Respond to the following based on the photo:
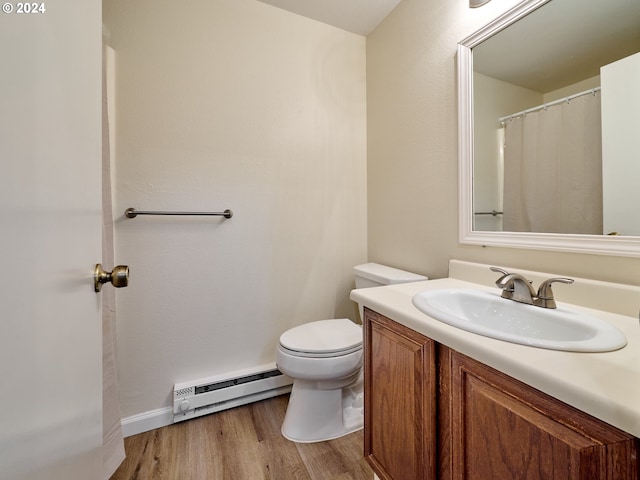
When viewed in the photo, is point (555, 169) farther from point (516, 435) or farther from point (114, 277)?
point (114, 277)

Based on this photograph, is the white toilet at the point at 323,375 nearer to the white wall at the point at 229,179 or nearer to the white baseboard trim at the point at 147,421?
the white wall at the point at 229,179

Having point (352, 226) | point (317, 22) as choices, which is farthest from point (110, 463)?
point (317, 22)

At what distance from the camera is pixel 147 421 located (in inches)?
54.9

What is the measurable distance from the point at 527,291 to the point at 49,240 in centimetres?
114

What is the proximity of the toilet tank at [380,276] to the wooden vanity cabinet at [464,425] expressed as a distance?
0.46m

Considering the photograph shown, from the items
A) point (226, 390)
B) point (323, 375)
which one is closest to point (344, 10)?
point (323, 375)

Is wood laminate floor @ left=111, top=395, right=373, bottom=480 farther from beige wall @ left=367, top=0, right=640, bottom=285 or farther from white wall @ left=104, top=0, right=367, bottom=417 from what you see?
beige wall @ left=367, top=0, right=640, bottom=285

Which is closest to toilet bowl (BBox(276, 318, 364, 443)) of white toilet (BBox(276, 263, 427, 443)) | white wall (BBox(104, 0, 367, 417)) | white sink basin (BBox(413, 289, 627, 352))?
white toilet (BBox(276, 263, 427, 443))

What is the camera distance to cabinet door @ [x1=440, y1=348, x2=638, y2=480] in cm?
42

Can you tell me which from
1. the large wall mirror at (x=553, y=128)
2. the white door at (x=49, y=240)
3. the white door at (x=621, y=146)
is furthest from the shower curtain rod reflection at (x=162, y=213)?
the white door at (x=621, y=146)

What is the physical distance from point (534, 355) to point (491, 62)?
3.88ft

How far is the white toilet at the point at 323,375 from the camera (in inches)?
48.4

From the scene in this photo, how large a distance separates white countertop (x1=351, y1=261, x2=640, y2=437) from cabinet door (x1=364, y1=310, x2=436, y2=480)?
0.09 metres

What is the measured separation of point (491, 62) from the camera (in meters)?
1.14
